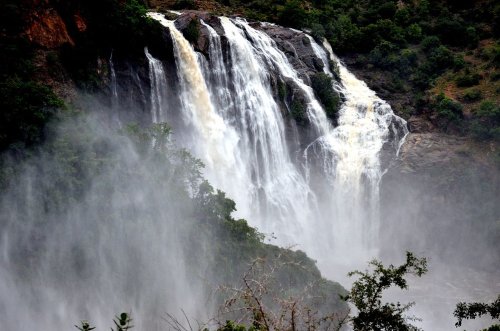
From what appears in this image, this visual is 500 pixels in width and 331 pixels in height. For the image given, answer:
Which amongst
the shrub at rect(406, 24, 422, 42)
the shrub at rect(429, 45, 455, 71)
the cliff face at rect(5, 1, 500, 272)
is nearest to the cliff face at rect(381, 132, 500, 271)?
the cliff face at rect(5, 1, 500, 272)

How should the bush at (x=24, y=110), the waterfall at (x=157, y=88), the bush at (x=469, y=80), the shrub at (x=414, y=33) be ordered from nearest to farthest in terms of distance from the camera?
the bush at (x=24, y=110) → the waterfall at (x=157, y=88) → the bush at (x=469, y=80) → the shrub at (x=414, y=33)

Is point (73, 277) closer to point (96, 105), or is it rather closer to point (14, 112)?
point (14, 112)

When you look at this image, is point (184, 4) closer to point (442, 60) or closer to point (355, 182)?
point (355, 182)

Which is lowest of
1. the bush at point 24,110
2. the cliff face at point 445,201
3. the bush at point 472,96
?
the bush at point 24,110

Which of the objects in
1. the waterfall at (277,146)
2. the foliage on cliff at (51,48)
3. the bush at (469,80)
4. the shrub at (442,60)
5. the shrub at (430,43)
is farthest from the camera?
the shrub at (430,43)

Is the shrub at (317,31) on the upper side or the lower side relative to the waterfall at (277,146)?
upper

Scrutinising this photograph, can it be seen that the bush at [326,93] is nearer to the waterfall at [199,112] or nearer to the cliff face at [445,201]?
the cliff face at [445,201]

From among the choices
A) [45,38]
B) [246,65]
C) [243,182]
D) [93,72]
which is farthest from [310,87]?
[45,38]

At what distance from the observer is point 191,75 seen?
3117cm

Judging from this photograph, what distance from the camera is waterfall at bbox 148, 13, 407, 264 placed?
31.3m

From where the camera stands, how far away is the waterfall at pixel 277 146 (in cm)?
3131

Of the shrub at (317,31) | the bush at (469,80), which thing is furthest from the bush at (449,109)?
the shrub at (317,31)

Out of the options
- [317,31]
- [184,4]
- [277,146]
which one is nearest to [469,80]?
[317,31]

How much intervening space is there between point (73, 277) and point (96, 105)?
10.9 metres
